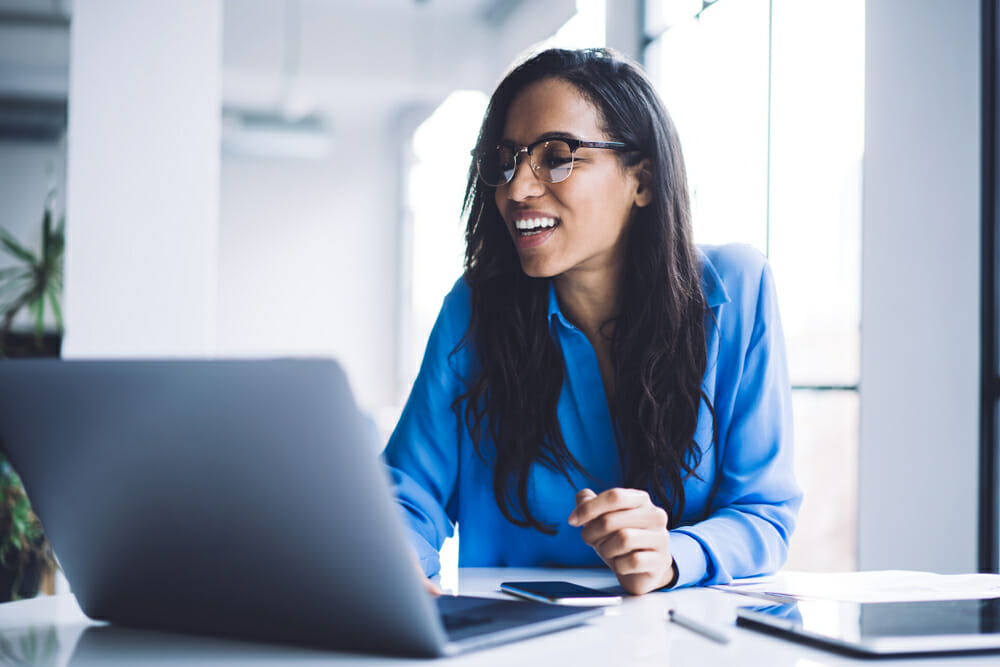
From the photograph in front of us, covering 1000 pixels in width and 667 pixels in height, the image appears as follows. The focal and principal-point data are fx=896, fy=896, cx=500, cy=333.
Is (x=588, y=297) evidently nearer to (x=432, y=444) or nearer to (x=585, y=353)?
(x=585, y=353)

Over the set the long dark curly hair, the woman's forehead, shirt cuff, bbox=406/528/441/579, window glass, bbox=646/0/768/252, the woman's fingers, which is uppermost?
window glass, bbox=646/0/768/252

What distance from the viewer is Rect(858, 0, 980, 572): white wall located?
2.37 m

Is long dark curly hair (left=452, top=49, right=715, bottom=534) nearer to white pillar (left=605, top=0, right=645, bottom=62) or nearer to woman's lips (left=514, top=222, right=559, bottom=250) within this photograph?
woman's lips (left=514, top=222, right=559, bottom=250)

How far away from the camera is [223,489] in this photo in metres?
0.66

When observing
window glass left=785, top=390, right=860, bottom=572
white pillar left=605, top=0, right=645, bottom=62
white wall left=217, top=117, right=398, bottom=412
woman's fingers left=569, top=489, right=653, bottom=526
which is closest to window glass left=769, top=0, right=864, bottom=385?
window glass left=785, top=390, right=860, bottom=572

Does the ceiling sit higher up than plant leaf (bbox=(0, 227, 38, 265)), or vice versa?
the ceiling

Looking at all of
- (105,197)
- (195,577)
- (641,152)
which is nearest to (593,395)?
(641,152)

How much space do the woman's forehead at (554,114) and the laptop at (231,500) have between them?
95 centimetres

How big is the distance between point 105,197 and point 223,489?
2.80 m

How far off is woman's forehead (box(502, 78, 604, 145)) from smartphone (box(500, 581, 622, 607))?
0.80 metres

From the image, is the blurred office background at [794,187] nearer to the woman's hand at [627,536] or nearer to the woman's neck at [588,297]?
the woman's neck at [588,297]

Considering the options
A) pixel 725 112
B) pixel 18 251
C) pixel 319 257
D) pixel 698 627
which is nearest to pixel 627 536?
pixel 698 627

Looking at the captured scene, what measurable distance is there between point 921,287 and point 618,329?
4.31 ft

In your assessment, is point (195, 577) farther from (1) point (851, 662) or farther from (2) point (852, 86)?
(2) point (852, 86)
